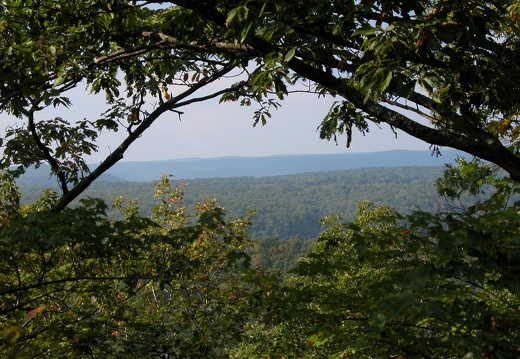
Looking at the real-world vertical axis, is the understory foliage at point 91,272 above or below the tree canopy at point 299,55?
below

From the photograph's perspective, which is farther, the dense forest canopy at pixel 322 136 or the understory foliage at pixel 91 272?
the understory foliage at pixel 91 272

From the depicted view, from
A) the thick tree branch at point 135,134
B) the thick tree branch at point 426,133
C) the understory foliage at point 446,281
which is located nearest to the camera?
the understory foliage at point 446,281

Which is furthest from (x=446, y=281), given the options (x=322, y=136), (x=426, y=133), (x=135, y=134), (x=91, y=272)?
(x=135, y=134)

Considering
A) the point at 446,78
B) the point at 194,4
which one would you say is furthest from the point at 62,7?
the point at 446,78

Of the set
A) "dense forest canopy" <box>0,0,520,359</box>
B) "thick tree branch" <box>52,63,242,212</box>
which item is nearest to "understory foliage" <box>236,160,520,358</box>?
"dense forest canopy" <box>0,0,520,359</box>

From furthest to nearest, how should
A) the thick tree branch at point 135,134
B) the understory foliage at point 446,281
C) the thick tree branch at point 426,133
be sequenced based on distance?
1. the thick tree branch at point 135,134
2. the thick tree branch at point 426,133
3. the understory foliage at point 446,281

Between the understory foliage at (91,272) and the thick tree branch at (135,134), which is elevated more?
the thick tree branch at (135,134)

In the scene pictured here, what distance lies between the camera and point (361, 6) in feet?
11.7

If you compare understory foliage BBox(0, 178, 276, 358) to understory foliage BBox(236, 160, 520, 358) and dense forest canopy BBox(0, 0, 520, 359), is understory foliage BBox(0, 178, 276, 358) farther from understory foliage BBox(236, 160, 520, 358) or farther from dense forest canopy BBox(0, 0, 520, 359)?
understory foliage BBox(236, 160, 520, 358)

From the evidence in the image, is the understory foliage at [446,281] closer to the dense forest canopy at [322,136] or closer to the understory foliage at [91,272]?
the dense forest canopy at [322,136]

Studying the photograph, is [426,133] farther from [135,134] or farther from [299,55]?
[135,134]

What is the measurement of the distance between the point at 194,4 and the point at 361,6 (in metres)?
1.28

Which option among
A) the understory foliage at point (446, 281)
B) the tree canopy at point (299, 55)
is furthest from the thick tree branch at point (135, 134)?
the understory foliage at point (446, 281)

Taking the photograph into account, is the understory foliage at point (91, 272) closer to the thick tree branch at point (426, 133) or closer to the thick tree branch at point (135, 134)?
the thick tree branch at point (135, 134)
